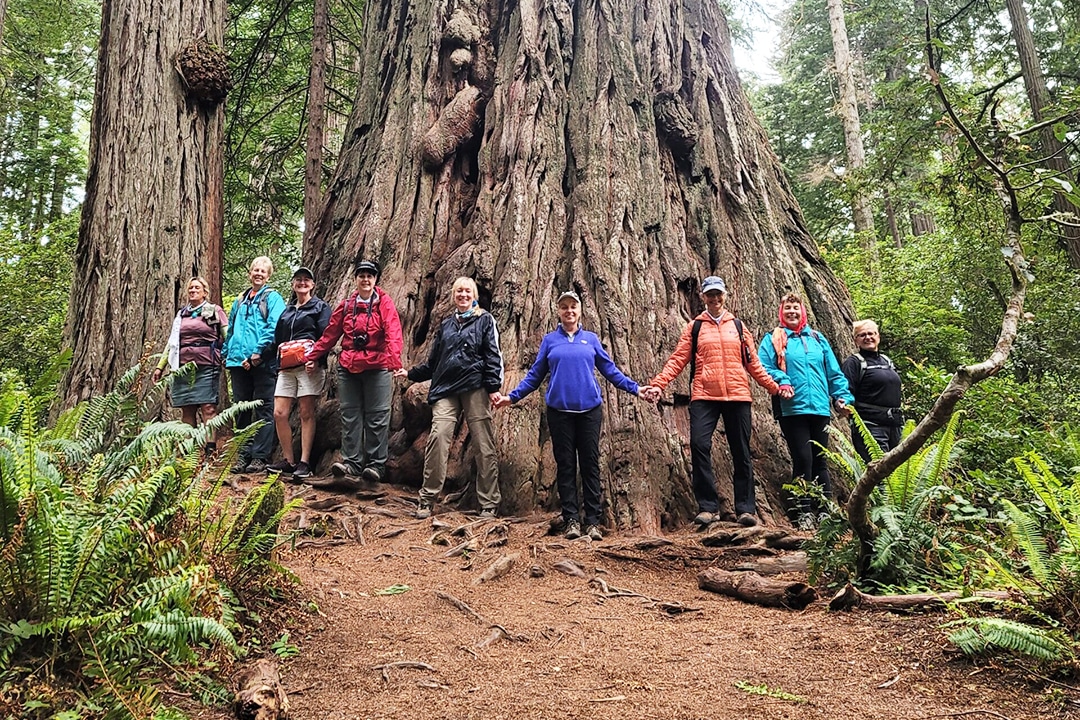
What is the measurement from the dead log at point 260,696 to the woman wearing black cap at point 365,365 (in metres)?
3.78

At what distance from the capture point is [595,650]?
3176 millimetres

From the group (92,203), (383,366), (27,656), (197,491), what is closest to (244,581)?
(197,491)

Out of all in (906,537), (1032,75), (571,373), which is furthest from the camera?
(1032,75)

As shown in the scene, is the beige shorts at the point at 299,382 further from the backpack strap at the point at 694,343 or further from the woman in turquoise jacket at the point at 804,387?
the woman in turquoise jacket at the point at 804,387

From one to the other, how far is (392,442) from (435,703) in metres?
4.29

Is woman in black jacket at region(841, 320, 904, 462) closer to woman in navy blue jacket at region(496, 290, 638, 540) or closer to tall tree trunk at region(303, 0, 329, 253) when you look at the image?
woman in navy blue jacket at region(496, 290, 638, 540)

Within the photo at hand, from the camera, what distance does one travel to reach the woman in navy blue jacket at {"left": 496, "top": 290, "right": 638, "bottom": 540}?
5441 millimetres

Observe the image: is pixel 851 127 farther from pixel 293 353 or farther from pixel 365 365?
pixel 293 353

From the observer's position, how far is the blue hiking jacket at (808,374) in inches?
226

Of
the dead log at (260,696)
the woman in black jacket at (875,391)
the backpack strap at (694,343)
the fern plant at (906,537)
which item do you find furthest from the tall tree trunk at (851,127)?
the dead log at (260,696)

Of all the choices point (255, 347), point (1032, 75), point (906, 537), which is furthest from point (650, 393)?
point (1032, 75)

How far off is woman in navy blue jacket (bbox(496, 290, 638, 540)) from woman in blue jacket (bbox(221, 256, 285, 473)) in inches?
103

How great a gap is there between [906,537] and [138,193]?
6.64 metres

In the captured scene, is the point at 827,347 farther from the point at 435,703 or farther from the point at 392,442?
the point at 435,703
